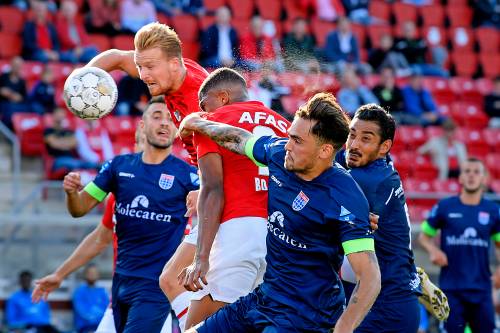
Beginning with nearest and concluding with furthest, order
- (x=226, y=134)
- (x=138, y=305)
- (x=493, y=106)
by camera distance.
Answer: (x=226, y=134) → (x=138, y=305) → (x=493, y=106)

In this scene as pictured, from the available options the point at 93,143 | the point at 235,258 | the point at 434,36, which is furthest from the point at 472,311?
the point at 434,36

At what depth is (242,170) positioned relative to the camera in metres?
6.87

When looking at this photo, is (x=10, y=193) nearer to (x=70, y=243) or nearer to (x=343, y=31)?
(x=70, y=243)

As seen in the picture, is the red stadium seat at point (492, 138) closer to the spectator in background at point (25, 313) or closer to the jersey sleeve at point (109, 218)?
the spectator in background at point (25, 313)

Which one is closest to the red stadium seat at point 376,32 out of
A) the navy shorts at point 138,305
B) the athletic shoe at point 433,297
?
the navy shorts at point 138,305

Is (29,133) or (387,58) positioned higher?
(387,58)

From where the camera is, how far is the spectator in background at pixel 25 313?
43.3ft

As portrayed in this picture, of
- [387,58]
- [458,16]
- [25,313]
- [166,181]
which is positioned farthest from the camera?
[458,16]

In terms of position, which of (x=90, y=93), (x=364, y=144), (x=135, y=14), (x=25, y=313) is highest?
(x=135, y=14)

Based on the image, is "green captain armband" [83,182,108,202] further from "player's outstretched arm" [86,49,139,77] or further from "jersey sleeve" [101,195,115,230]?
"player's outstretched arm" [86,49,139,77]

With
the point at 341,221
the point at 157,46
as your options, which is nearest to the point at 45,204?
the point at 157,46

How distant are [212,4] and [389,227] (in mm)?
12854

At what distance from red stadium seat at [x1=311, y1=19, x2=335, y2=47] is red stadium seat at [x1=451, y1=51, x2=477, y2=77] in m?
2.78

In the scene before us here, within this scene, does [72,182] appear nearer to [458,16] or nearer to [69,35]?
[69,35]
